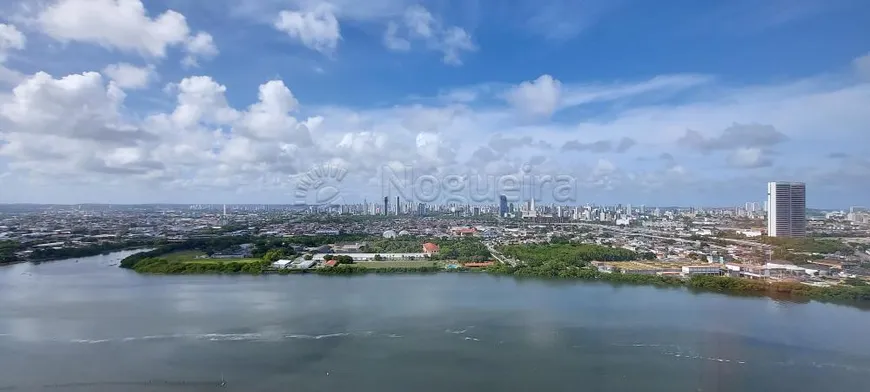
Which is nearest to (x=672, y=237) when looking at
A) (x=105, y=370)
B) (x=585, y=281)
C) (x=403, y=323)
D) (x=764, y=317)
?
(x=585, y=281)

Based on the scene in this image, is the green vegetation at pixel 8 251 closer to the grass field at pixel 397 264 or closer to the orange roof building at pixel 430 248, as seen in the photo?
the grass field at pixel 397 264

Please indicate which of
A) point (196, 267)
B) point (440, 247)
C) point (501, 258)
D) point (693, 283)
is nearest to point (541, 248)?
point (501, 258)

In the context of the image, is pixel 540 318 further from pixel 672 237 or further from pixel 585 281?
pixel 672 237

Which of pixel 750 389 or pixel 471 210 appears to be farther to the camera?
pixel 471 210

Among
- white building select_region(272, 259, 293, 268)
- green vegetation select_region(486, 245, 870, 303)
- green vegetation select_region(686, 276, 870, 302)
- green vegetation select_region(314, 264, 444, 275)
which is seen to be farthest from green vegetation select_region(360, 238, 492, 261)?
green vegetation select_region(686, 276, 870, 302)

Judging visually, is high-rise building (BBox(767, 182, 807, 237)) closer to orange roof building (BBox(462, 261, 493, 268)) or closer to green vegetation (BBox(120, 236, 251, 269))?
orange roof building (BBox(462, 261, 493, 268))

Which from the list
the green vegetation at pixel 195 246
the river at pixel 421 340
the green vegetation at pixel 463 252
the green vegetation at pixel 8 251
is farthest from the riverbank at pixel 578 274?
the green vegetation at pixel 8 251
